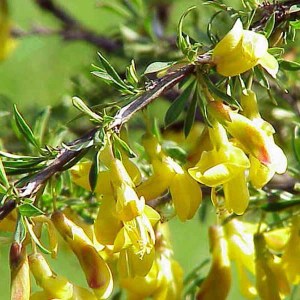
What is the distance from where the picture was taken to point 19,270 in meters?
0.64

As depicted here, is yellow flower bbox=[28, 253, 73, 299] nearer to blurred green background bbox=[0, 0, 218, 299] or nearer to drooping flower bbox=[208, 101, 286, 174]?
drooping flower bbox=[208, 101, 286, 174]

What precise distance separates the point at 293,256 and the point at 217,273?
9 cm

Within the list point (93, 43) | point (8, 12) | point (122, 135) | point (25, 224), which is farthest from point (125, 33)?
point (25, 224)

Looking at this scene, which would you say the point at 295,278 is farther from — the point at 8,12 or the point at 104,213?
the point at 8,12

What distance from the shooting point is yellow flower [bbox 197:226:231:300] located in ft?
2.81

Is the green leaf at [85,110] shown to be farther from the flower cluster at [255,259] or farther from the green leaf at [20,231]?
the flower cluster at [255,259]

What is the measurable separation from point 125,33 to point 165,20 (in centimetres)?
44

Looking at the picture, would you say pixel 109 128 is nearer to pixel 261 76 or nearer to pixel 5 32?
pixel 261 76

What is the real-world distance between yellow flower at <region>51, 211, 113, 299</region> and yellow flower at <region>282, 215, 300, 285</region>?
213mm

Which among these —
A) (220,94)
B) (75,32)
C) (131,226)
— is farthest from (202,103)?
(75,32)

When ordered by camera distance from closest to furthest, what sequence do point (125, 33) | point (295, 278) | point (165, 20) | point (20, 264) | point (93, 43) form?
point (20, 264), point (295, 278), point (125, 33), point (93, 43), point (165, 20)

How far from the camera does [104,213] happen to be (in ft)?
2.26

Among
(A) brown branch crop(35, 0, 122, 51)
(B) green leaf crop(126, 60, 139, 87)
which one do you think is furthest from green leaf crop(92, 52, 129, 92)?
(A) brown branch crop(35, 0, 122, 51)

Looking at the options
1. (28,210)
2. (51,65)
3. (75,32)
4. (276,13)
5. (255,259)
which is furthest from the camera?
(51,65)
